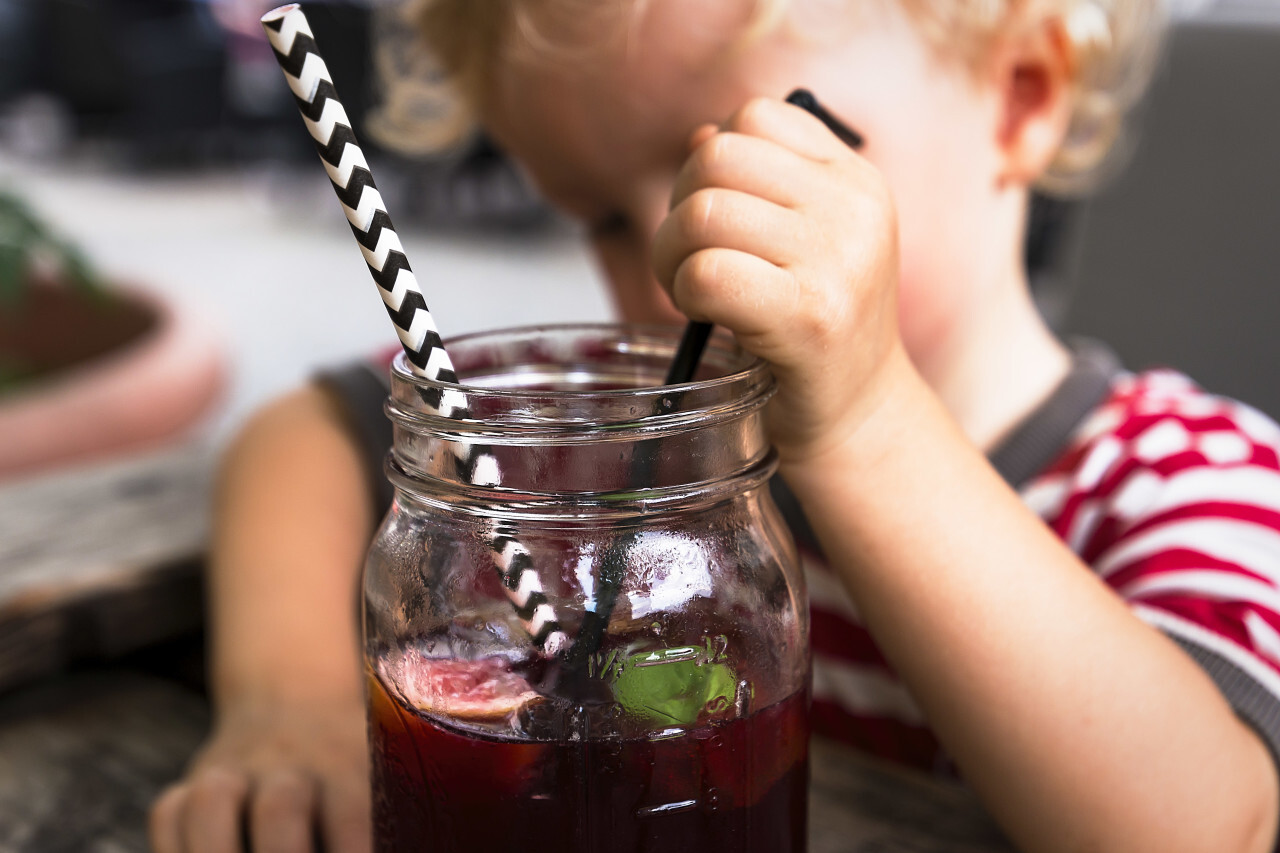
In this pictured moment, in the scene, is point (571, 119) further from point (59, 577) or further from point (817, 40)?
point (59, 577)

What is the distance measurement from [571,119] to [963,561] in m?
0.37

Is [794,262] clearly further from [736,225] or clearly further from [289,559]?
[289,559]

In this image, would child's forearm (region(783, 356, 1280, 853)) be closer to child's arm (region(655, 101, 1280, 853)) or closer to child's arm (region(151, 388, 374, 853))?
child's arm (region(655, 101, 1280, 853))

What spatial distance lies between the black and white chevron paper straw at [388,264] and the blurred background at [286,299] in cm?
37

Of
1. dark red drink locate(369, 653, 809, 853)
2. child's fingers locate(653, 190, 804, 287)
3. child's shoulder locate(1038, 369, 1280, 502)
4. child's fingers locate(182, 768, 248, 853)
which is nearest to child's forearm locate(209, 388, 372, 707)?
child's fingers locate(182, 768, 248, 853)

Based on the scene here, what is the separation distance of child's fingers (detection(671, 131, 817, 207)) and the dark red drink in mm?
190

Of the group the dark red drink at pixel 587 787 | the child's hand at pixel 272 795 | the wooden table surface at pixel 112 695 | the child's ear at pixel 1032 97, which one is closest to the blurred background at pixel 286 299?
the wooden table surface at pixel 112 695

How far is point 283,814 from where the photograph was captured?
0.49 m

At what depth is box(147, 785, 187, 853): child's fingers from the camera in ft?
1.57

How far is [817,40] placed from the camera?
2.18 feet

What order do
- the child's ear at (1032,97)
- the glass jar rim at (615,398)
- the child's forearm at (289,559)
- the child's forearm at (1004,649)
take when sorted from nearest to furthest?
the glass jar rim at (615,398), the child's forearm at (1004,649), the child's forearm at (289,559), the child's ear at (1032,97)

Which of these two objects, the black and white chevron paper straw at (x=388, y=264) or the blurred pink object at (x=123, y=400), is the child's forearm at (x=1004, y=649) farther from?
the blurred pink object at (x=123, y=400)

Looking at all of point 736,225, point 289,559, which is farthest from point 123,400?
point 736,225

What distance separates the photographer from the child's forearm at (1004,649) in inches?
18.6
